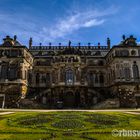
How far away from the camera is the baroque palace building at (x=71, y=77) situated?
1874 inches

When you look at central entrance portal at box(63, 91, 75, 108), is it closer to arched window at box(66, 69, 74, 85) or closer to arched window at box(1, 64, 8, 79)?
arched window at box(66, 69, 74, 85)

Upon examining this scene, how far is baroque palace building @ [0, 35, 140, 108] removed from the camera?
1874 inches

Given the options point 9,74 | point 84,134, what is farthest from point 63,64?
point 84,134

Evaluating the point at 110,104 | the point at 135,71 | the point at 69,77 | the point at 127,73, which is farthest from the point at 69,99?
the point at 135,71

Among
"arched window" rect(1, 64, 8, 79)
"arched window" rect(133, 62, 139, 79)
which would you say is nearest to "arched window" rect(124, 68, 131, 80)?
"arched window" rect(133, 62, 139, 79)

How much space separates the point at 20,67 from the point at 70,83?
1348cm

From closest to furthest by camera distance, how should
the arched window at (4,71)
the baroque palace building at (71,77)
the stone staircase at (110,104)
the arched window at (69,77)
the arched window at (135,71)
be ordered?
the stone staircase at (110,104) → the baroque palace building at (71,77) → the arched window at (135,71) → the arched window at (4,71) → the arched window at (69,77)

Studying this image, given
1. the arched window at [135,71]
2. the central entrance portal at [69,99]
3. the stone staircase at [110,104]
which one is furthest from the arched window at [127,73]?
the central entrance portal at [69,99]

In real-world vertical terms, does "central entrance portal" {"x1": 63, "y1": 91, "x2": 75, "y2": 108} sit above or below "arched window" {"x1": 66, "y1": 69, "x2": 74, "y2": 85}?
below

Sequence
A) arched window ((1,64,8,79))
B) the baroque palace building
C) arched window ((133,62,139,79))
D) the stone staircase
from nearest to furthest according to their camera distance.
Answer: the stone staircase, the baroque palace building, arched window ((133,62,139,79)), arched window ((1,64,8,79))

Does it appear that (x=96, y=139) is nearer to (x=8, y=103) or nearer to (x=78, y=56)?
(x=8, y=103)

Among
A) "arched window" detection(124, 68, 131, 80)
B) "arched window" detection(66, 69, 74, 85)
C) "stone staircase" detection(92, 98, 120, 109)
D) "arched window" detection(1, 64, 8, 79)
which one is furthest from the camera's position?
"arched window" detection(66, 69, 74, 85)

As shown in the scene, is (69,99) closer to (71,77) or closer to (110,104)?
(71,77)

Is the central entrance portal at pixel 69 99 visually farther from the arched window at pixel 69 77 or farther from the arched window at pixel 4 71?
the arched window at pixel 4 71
